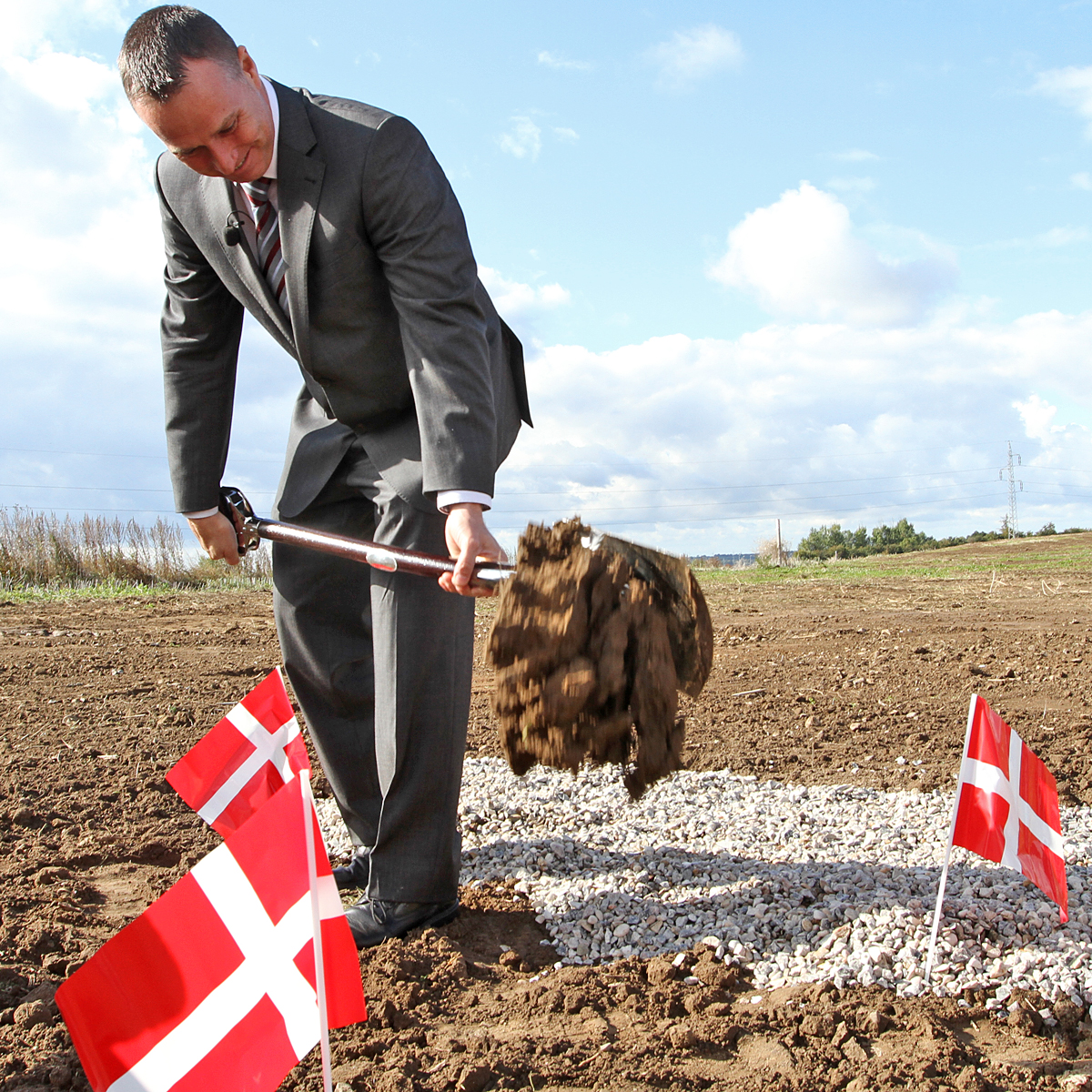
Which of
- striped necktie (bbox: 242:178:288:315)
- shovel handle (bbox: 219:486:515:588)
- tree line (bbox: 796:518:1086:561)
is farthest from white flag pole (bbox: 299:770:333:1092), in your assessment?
tree line (bbox: 796:518:1086:561)

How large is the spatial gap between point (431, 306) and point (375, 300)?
0.23 m

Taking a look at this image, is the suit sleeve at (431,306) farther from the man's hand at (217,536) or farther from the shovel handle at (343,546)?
the man's hand at (217,536)

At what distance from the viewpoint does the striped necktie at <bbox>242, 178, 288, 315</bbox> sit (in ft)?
8.61

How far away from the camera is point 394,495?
2.65 metres

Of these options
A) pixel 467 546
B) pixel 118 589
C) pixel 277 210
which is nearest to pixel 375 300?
pixel 277 210

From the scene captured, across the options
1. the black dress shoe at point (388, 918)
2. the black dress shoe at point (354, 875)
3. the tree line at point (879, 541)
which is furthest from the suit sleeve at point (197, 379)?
the tree line at point (879, 541)

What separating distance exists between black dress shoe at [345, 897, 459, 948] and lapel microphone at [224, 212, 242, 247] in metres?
1.93

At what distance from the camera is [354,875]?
305cm

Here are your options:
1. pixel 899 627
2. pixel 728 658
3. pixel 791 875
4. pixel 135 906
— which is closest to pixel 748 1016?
pixel 791 875

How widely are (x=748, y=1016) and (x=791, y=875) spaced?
0.81 metres

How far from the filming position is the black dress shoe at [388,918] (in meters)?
2.56

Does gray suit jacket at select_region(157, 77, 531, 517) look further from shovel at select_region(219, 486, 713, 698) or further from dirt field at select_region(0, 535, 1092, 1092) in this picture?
dirt field at select_region(0, 535, 1092, 1092)

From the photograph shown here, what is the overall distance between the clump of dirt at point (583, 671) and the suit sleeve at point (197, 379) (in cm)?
145

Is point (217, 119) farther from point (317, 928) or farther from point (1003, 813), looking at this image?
point (1003, 813)
